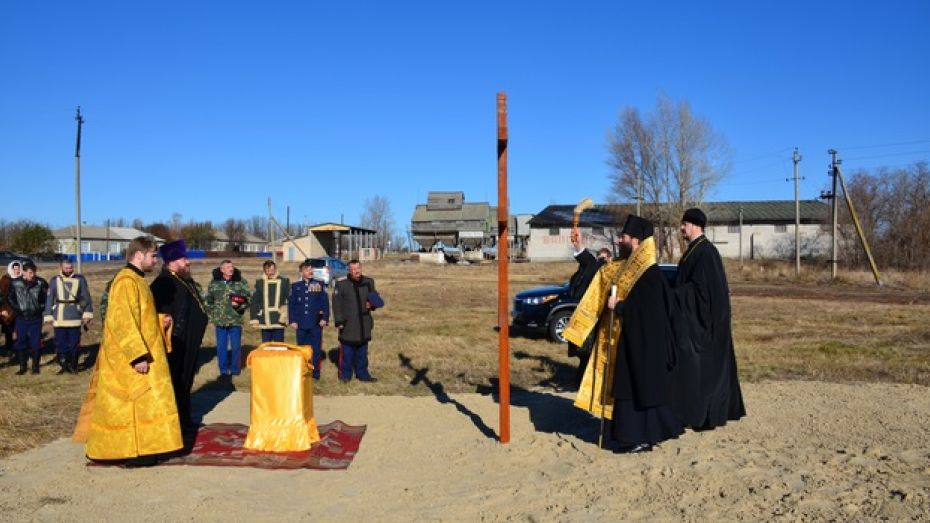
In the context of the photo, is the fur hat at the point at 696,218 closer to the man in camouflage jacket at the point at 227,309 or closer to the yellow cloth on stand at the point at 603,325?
the yellow cloth on stand at the point at 603,325

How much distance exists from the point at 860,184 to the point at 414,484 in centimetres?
5836

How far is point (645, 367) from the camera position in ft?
20.6

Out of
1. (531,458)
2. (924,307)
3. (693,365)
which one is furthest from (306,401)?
(924,307)

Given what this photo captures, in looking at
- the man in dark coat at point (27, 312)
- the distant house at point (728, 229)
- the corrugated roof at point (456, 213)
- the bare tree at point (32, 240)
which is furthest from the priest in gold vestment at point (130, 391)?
the bare tree at point (32, 240)

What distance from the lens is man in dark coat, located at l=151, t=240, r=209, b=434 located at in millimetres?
6793

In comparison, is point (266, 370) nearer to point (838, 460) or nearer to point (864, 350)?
point (838, 460)

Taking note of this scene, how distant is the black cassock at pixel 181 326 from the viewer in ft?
22.2

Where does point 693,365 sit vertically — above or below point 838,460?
above

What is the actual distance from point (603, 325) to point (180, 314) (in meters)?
3.95

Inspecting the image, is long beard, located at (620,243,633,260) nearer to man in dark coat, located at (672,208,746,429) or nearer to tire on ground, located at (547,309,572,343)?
man in dark coat, located at (672,208,746,429)

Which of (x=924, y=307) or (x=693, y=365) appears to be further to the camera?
(x=924, y=307)

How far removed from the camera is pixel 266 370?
22.8 feet

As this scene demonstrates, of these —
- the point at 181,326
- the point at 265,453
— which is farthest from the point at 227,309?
the point at 265,453

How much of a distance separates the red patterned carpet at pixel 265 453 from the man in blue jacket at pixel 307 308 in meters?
3.22
